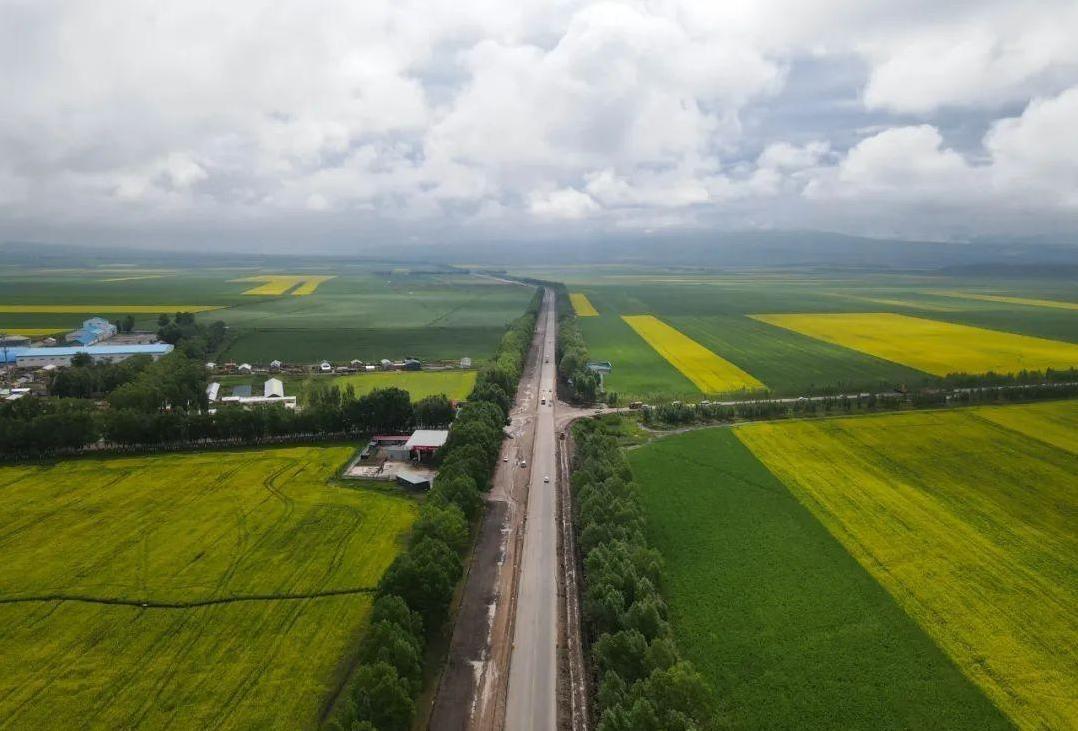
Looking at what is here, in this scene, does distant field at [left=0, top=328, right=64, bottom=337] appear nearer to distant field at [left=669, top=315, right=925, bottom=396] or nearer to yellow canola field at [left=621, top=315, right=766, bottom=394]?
yellow canola field at [left=621, top=315, right=766, bottom=394]

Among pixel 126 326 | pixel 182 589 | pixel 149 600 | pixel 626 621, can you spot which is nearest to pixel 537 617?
pixel 626 621

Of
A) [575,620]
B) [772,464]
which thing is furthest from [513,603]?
[772,464]

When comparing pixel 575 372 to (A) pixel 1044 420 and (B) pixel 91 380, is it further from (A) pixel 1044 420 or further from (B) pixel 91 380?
(B) pixel 91 380

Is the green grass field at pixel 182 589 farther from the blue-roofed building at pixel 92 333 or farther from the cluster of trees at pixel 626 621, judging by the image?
the blue-roofed building at pixel 92 333

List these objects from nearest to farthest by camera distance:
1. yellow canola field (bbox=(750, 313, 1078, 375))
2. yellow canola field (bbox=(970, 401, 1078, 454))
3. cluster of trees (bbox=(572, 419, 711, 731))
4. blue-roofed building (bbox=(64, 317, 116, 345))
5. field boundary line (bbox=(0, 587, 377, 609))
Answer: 1. cluster of trees (bbox=(572, 419, 711, 731))
2. field boundary line (bbox=(0, 587, 377, 609))
3. yellow canola field (bbox=(970, 401, 1078, 454))
4. yellow canola field (bbox=(750, 313, 1078, 375))
5. blue-roofed building (bbox=(64, 317, 116, 345))

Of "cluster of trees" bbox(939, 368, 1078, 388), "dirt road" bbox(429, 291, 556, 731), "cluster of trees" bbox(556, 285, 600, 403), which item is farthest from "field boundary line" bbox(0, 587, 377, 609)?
"cluster of trees" bbox(939, 368, 1078, 388)
